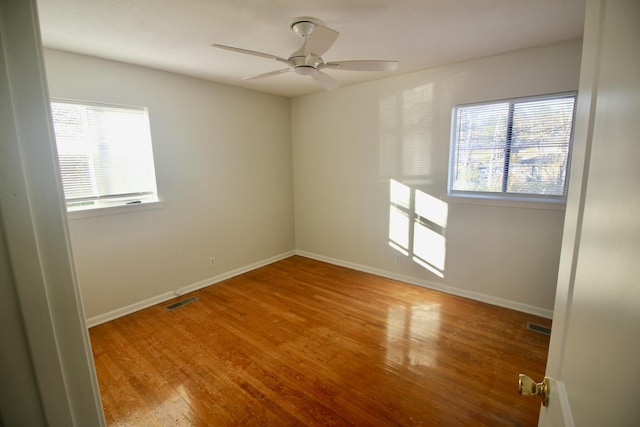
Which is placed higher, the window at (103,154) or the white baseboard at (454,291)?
the window at (103,154)

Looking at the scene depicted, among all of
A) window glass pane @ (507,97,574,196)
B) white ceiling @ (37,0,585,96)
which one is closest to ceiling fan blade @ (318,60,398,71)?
white ceiling @ (37,0,585,96)

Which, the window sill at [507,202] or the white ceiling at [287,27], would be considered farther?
the window sill at [507,202]

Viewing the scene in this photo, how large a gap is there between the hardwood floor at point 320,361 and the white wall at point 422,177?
1.20 feet

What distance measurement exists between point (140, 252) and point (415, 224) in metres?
3.14

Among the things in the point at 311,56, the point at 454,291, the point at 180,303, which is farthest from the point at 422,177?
the point at 180,303

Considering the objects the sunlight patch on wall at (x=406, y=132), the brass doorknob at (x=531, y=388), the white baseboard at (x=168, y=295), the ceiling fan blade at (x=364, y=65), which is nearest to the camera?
the brass doorknob at (x=531, y=388)

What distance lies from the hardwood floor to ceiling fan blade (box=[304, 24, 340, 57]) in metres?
2.28

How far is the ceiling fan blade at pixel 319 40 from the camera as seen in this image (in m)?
1.67

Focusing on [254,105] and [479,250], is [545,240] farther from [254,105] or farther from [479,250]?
[254,105]

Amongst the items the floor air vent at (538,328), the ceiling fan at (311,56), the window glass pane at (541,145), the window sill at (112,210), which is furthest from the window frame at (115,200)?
the floor air vent at (538,328)

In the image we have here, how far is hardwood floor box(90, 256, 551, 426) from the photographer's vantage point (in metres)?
1.76

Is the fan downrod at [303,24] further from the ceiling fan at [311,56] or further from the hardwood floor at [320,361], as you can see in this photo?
the hardwood floor at [320,361]

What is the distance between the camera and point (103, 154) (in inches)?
108

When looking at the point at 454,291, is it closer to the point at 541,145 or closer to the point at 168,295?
the point at 541,145
